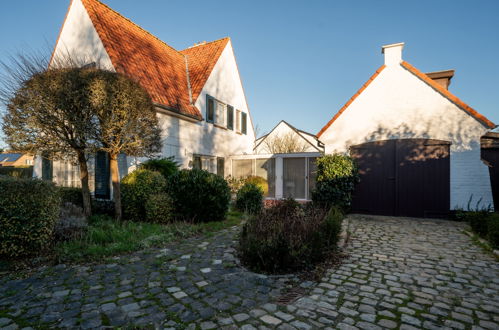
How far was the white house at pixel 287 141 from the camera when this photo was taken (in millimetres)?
23625

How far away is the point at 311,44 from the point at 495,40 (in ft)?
20.8

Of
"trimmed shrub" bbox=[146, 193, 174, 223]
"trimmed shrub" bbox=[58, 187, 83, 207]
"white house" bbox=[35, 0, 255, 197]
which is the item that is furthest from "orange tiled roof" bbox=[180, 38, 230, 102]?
"trimmed shrub" bbox=[146, 193, 174, 223]

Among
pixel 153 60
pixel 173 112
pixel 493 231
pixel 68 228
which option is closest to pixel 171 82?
pixel 153 60

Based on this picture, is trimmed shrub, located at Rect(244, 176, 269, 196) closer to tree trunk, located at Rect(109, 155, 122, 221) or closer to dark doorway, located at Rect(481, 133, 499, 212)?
tree trunk, located at Rect(109, 155, 122, 221)

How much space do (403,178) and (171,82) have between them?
34.4ft

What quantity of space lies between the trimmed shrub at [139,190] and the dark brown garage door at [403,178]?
727 centimetres

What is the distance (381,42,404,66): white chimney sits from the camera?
910 centimetres

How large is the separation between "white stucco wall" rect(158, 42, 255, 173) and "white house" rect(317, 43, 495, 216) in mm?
6211

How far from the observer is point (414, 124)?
29.4 feet

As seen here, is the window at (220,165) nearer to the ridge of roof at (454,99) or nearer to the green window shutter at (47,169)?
the green window shutter at (47,169)

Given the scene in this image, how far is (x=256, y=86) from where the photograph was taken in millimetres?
17531

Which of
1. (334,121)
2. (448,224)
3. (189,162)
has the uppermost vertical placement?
(334,121)

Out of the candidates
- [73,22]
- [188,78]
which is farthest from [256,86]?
[73,22]

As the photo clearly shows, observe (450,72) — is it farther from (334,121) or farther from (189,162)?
(189,162)
